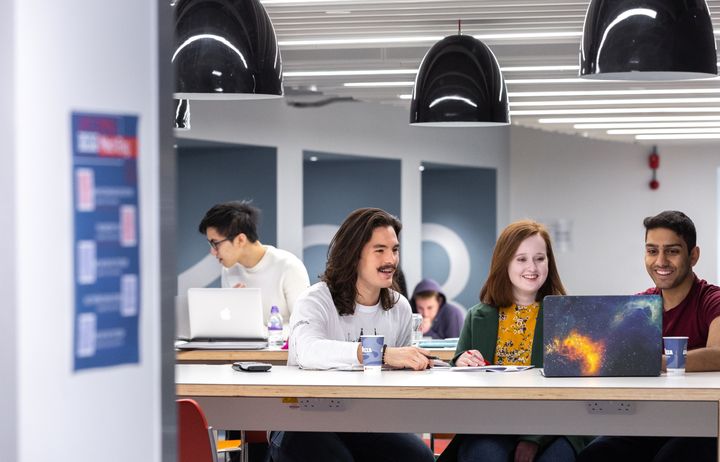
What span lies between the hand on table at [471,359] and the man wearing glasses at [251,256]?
7.69ft

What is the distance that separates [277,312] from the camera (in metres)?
6.89

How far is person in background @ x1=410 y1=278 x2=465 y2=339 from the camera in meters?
8.67

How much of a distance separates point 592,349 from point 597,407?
0.21m

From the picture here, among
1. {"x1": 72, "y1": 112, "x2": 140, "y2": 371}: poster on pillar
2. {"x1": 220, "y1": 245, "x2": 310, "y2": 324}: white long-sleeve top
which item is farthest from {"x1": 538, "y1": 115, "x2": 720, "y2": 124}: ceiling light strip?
A: {"x1": 72, "y1": 112, "x2": 140, "y2": 371}: poster on pillar

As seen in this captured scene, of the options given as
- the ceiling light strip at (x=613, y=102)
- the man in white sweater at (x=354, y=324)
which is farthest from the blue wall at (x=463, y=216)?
the man in white sweater at (x=354, y=324)

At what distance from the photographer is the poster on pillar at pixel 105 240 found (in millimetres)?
2141

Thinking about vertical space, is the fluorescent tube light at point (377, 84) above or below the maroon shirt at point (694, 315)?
above

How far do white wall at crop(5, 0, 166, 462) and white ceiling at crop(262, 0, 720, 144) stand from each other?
3690 mm

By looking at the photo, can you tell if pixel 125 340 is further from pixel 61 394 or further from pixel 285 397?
pixel 285 397

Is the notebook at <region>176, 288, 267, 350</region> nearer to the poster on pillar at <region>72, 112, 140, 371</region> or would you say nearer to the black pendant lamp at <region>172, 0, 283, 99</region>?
the black pendant lamp at <region>172, 0, 283, 99</region>

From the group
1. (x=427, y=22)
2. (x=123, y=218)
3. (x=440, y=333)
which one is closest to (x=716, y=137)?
(x=440, y=333)

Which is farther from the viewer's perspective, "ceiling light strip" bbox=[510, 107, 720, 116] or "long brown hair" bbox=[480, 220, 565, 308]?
"ceiling light strip" bbox=[510, 107, 720, 116]

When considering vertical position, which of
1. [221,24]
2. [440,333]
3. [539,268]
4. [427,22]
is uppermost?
[427,22]

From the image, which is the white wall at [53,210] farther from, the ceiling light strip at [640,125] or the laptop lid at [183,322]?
the ceiling light strip at [640,125]
